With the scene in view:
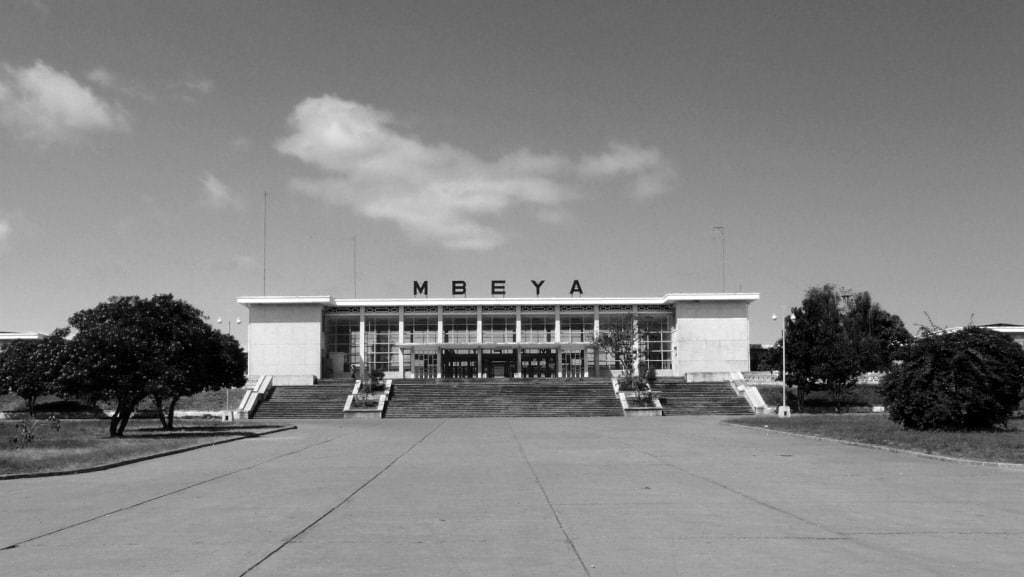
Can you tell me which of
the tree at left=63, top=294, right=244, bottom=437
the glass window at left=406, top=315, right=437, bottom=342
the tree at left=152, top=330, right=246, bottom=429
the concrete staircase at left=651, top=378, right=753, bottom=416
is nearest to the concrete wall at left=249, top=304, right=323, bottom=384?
the glass window at left=406, top=315, right=437, bottom=342

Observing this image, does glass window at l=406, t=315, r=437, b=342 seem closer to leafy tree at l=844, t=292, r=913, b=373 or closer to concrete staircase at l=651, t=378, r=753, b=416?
concrete staircase at l=651, t=378, r=753, b=416

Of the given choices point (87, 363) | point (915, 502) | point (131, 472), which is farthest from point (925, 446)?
point (87, 363)

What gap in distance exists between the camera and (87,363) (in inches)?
1232

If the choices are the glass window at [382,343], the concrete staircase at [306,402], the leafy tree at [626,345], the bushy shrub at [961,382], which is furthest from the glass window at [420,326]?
the bushy shrub at [961,382]

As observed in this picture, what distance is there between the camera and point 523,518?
38.6ft

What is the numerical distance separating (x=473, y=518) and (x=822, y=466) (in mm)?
10917

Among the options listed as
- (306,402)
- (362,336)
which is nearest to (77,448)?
(306,402)

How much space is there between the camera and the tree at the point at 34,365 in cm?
3206

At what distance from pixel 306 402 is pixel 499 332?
23.7m

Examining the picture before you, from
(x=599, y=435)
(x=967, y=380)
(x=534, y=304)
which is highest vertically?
(x=534, y=304)

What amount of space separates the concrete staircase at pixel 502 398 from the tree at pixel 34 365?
19921 mm

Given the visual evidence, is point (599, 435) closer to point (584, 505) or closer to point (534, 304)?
point (584, 505)

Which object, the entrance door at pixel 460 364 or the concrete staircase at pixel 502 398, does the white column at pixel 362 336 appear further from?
the concrete staircase at pixel 502 398

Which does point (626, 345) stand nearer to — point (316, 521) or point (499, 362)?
point (499, 362)
